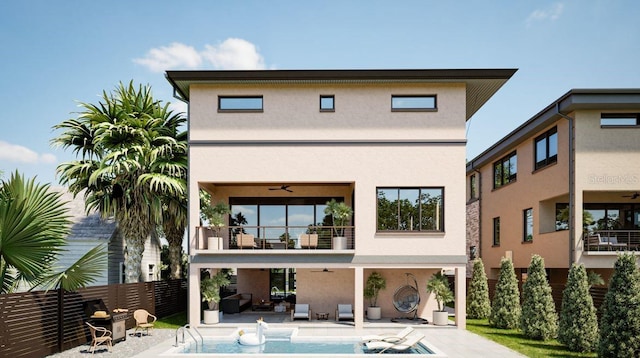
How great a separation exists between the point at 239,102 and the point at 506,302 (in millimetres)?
12299

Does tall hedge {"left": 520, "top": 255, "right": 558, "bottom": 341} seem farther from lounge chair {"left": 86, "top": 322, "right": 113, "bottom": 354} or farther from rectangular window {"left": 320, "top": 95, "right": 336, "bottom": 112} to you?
lounge chair {"left": 86, "top": 322, "right": 113, "bottom": 354}

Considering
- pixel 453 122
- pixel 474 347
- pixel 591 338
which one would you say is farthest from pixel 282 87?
pixel 591 338

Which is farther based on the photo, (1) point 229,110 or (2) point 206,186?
(2) point 206,186

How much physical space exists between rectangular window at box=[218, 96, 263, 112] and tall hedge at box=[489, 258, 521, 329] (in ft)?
36.7

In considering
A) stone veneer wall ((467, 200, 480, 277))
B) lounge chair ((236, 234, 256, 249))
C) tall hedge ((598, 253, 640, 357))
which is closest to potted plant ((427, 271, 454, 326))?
tall hedge ((598, 253, 640, 357))

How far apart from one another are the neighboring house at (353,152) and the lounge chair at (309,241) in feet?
0.17

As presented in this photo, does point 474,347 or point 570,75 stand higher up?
point 570,75

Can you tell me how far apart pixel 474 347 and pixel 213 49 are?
2132 cm

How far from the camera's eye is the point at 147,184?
20.3 metres

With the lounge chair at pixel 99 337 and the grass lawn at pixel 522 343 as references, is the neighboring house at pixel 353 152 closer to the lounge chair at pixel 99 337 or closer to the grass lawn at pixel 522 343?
the grass lawn at pixel 522 343

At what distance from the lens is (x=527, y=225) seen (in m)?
23.7

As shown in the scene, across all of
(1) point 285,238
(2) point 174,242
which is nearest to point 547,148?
(1) point 285,238

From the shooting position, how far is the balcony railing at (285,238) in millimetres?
17812

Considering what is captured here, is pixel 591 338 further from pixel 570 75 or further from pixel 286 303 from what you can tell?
pixel 570 75
